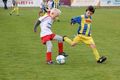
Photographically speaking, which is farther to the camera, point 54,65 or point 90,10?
point 90,10

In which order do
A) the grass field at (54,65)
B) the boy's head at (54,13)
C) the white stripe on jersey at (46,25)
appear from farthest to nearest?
1. the white stripe on jersey at (46,25)
2. the boy's head at (54,13)
3. the grass field at (54,65)

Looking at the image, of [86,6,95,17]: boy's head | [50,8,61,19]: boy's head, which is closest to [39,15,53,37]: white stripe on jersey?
[50,8,61,19]: boy's head

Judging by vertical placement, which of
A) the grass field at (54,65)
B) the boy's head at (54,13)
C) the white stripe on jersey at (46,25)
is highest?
the boy's head at (54,13)

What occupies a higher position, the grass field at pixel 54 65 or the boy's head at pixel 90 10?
the boy's head at pixel 90 10

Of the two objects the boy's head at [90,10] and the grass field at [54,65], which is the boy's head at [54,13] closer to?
the boy's head at [90,10]

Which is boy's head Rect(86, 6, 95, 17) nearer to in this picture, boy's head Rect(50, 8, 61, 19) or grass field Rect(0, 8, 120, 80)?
boy's head Rect(50, 8, 61, 19)

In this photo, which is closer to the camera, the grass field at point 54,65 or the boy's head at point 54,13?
the grass field at point 54,65

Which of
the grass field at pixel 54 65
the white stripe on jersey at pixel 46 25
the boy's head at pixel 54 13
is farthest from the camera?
the white stripe on jersey at pixel 46 25

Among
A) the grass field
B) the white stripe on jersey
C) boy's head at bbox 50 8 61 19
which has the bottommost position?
the grass field

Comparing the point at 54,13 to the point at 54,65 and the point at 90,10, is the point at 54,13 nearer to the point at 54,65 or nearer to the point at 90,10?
the point at 90,10

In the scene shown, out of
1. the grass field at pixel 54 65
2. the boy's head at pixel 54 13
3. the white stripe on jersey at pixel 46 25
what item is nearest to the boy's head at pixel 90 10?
the boy's head at pixel 54 13

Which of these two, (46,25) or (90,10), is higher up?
(90,10)

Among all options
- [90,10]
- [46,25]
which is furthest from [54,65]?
[90,10]

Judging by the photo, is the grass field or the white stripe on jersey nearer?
Result: the grass field
